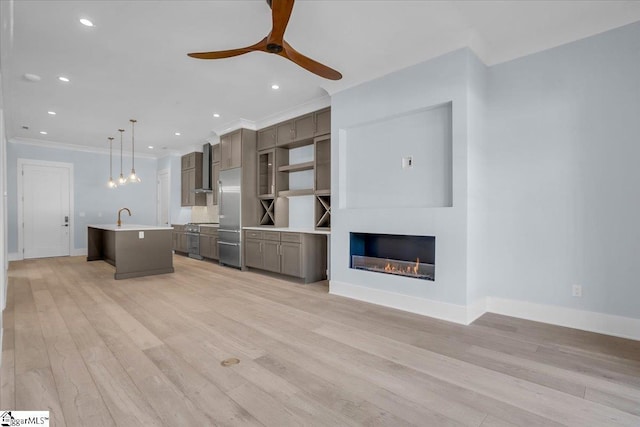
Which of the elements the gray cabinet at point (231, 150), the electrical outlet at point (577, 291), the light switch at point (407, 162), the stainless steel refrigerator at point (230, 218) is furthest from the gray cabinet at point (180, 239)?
the electrical outlet at point (577, 291)

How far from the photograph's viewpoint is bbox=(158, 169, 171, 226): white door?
959 cm

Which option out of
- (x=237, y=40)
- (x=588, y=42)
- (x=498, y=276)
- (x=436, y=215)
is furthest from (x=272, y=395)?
(x=588, y=42)

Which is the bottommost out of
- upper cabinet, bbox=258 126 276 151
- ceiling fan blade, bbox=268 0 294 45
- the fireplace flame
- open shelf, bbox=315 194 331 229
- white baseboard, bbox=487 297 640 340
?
white baseboard, bbox=487 297 640 340

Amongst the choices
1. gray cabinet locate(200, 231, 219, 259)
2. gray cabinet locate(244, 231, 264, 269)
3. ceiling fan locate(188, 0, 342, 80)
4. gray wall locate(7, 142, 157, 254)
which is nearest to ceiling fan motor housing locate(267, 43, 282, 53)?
ceiling fan locate(188, 0, 342, 80)

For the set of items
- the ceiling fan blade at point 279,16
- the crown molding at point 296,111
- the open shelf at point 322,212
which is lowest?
the open shelf at point 322,212

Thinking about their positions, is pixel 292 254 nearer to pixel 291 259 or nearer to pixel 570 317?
pixel 291 259

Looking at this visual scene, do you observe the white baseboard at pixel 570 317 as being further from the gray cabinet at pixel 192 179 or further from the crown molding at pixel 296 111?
the gray cabinet at pixel 192 179

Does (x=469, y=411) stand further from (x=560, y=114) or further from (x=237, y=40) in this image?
(x=237, y=40)

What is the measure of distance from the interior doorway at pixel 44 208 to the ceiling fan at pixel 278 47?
805cm

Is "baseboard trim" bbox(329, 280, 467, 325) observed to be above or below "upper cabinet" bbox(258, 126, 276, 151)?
below

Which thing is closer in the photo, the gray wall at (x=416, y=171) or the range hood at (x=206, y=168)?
the gray wall at (x=416, y=171)

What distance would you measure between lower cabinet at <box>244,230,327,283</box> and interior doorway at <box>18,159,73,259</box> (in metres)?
5.91

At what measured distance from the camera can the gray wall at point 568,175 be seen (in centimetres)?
299

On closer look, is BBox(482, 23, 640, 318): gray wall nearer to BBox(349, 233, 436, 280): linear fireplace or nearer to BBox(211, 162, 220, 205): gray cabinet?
BBox(349, 233, 436, 280): linear fireplace
